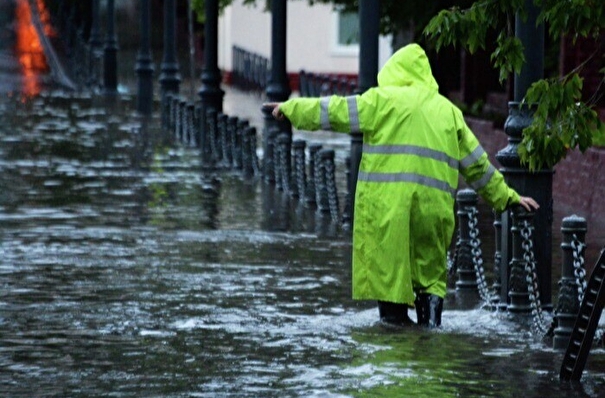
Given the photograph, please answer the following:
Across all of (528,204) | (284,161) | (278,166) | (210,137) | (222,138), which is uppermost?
(528,204)

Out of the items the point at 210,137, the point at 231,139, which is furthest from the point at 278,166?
the point at 210,137

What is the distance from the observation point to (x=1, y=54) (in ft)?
180

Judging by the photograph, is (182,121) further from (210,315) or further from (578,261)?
(578,261)

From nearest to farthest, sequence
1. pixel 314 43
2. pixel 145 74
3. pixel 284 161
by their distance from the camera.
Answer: pixel 284 161 → pixel 145 74 → pixel 314 43

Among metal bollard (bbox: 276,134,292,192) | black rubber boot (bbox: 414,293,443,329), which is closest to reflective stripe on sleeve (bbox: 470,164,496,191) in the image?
black rubber boot (bbox: 414,293,443,329)

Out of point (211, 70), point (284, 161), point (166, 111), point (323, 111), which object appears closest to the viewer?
point (323, 111)

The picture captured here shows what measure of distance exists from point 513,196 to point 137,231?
21.9 ft

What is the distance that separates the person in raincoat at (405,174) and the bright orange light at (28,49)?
32.6 meters

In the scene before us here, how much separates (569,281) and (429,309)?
1129mm

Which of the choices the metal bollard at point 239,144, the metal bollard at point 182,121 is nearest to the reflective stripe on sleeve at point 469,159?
the metal bollard at point 239,144

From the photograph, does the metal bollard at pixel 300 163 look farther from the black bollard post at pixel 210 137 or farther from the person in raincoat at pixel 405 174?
the person in raincoat at pixel 405 174

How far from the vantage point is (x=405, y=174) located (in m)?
11.0

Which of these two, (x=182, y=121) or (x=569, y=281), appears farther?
(x=182, y=121)

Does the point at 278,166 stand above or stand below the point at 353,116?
below
